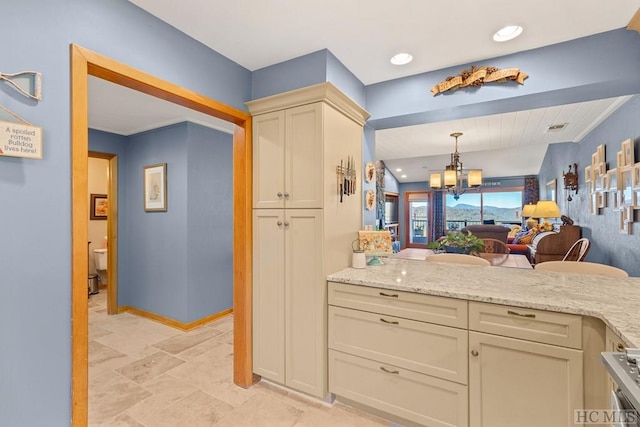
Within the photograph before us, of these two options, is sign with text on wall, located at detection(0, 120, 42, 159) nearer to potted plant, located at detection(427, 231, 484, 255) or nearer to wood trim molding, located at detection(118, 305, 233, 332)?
wood trim molding, located at detection(118, 305, 233, 332)

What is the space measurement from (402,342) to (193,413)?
1.47m

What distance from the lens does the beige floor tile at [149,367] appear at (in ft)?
8.13

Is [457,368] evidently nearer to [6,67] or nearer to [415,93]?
[415,93]

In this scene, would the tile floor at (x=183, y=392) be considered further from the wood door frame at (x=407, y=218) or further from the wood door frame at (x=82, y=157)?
the wood door frame at (x=407, y=218)

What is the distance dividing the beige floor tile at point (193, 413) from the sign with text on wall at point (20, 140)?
1717mm

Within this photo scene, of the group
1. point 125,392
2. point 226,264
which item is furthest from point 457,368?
point 226,264

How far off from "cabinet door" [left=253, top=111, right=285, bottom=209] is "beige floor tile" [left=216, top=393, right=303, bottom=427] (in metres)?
1.39

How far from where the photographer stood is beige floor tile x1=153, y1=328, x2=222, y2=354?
9.82 ft

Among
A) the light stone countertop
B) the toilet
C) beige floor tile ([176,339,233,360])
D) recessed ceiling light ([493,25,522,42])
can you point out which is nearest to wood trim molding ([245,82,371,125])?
recessed ceiling light ([493,25,522,42])

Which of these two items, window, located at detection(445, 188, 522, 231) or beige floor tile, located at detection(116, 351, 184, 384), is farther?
window, located at detection(445, 188, 522, 231)

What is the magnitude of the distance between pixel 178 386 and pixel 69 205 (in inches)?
65.9

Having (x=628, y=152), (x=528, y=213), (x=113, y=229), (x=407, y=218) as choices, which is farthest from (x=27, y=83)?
(x=407, y=218)

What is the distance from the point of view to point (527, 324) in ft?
4.91

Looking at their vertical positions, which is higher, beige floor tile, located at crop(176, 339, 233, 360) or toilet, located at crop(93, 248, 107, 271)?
toilet, located at crop(93, 248, 107, 271)
